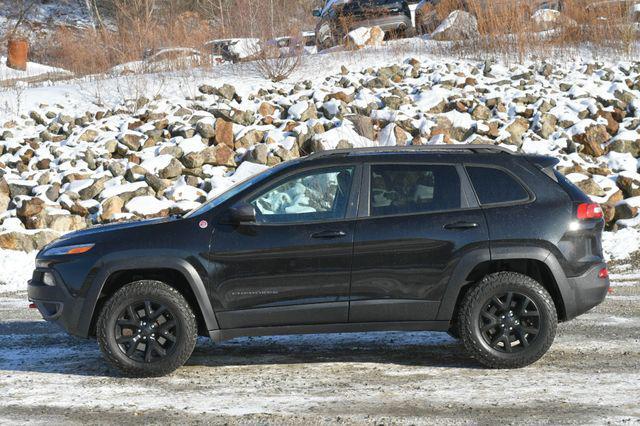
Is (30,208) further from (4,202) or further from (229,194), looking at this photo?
(229,194)

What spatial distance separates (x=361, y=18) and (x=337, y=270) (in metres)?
16.5

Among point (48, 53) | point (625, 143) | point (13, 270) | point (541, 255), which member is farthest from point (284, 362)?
point (48, 53)

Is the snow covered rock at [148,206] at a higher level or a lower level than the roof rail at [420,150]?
lower

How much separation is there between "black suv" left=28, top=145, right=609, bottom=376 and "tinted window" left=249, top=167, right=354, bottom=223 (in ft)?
0.04

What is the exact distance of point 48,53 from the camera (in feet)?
121

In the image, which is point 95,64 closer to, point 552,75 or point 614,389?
point 552,75

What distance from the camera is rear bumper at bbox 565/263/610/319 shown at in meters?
7.08

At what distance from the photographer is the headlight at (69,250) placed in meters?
7.07

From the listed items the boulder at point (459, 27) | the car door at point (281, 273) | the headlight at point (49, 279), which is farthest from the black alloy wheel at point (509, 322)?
the boulder at point (459, 27)

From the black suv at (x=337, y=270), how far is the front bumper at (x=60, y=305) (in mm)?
10

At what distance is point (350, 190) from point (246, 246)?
2.83ft

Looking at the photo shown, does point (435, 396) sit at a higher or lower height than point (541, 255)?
lower

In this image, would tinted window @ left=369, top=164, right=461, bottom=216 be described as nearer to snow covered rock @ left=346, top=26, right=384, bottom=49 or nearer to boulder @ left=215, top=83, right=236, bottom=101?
boulder @ left=215, top=83, right=236, bottom=101

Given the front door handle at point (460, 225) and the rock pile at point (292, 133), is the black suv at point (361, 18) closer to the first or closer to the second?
→ the rock pile at point (292, 133)
